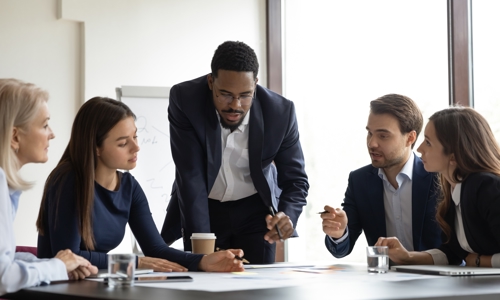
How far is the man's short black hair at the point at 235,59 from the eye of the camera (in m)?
2.62

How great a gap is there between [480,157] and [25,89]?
1550mm

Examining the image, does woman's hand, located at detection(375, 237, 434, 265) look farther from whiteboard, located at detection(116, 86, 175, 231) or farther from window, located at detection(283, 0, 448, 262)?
whiteboard, located at detection(116, 86, 175, 231)

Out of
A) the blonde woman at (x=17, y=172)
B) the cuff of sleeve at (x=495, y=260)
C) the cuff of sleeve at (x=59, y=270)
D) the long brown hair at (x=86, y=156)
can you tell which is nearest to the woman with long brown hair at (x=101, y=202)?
the long brown hair at (x=86, y=156)

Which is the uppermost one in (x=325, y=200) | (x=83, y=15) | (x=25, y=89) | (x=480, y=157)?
(x=83, y=15)

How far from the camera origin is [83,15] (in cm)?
439

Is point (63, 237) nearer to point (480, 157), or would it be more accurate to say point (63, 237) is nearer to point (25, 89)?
point (25, 89)

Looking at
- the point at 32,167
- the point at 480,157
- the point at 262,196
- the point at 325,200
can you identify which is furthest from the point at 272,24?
the point at 480,157

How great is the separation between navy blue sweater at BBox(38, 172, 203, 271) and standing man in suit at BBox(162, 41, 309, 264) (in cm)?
24

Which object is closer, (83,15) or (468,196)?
(468,196)

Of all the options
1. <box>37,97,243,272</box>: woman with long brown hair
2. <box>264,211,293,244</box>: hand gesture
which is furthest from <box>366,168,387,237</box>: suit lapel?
<box>37,97,243,272</box>: woman with long brown hair

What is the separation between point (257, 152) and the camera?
2.79 m

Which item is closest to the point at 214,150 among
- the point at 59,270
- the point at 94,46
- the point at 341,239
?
the point at 341,239

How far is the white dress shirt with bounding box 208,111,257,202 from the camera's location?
2.81 metres

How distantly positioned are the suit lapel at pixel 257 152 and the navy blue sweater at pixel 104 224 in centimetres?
50
